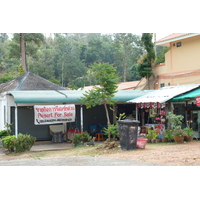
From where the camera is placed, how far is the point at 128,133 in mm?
11867

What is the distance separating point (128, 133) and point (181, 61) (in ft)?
42.4

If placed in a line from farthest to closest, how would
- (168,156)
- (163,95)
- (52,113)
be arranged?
(163,95) → (52,113) → (168,156)

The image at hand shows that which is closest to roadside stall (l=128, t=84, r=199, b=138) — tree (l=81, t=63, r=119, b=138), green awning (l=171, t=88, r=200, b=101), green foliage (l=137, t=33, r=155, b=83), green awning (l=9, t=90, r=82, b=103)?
green awning (l=171, t=88, r=200, b=101)

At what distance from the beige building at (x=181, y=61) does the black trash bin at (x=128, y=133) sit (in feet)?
35.9

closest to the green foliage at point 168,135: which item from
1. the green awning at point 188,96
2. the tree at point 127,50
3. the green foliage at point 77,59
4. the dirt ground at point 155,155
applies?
the dirt ground at point 155,155

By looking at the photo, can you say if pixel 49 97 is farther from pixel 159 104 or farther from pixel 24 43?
pixel 24 43

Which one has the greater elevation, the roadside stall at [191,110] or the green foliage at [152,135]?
the roadside stall at [191,110]

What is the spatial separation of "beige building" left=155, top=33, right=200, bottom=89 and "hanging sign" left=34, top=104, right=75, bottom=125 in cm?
1040

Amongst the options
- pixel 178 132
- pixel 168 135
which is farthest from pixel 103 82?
pixel 178 132

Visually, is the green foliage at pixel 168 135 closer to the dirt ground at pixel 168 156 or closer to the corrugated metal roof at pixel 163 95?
the corrugated metal roof at pixel 163 95

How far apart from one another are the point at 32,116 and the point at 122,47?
124 feet

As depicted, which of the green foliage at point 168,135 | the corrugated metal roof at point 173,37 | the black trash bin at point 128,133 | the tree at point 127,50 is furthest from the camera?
the tree at point 127,50

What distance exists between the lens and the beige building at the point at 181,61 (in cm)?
2159

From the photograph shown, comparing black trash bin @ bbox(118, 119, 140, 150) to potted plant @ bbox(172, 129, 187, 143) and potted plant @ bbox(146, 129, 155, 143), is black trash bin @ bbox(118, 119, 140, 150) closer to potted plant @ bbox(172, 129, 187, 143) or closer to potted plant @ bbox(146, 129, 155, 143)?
potted plant @ bbox(146, 129, 155, 143)
